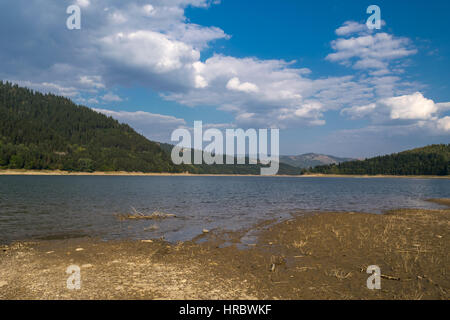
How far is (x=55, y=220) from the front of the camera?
24.7 meters

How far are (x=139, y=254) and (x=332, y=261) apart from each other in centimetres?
1038

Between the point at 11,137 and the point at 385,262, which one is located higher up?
the point at 11,137

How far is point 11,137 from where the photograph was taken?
200 meters

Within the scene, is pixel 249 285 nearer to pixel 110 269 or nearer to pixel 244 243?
pixel 110 269

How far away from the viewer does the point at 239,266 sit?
12633mm

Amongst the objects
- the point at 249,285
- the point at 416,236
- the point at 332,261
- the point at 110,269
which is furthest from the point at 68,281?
the point at 416,236

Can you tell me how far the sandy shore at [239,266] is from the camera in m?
9.19

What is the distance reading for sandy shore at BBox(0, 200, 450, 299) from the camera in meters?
9.19
